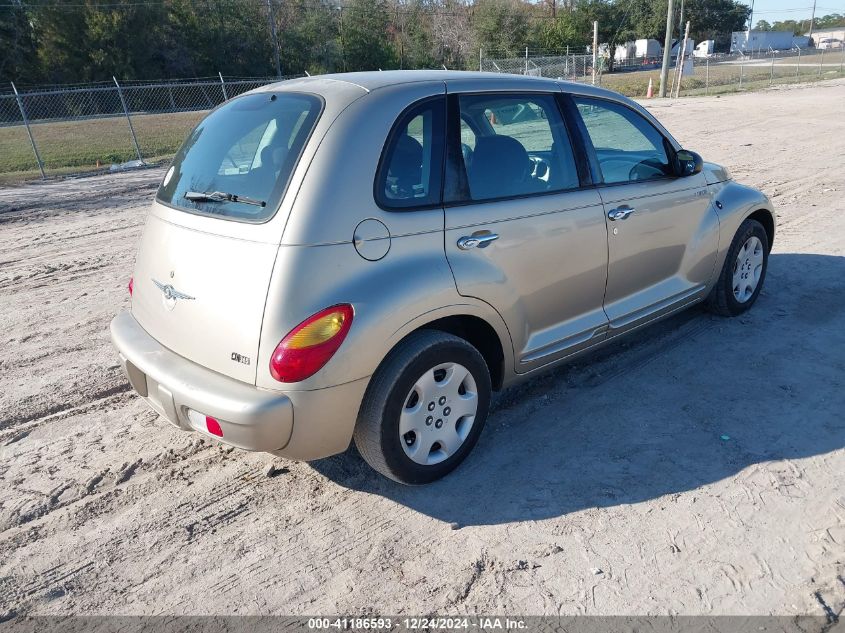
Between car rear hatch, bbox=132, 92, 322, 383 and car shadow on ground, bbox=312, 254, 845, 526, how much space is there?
3.46 ft

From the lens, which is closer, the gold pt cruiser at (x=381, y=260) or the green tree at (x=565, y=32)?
the gold pt cruiser at (x=381, y=260)

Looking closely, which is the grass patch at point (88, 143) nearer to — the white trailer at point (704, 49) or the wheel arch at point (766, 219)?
the wheel arch at point (766, 219)

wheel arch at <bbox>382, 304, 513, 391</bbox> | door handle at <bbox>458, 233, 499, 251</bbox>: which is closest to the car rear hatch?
wheel arch at <bbox>382, 304, 513, 391</bbox>

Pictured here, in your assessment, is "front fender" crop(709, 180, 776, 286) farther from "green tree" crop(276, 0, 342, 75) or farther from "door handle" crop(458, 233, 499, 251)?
"green tree" crop(276, 0, 342, 75)

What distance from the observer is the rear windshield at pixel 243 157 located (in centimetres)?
296

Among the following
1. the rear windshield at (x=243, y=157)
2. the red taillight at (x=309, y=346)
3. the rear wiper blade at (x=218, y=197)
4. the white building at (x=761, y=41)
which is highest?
the rear windshield at (x=243, y=157)

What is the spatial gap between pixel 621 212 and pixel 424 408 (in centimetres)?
176

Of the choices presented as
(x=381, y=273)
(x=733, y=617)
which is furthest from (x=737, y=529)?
(x=381, y=273)

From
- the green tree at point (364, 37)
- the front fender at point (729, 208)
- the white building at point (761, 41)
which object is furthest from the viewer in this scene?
the white building at point (761, 41)

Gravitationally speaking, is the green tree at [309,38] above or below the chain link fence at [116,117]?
above

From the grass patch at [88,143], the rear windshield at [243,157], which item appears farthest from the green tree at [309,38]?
the rear windshield at [243,157]

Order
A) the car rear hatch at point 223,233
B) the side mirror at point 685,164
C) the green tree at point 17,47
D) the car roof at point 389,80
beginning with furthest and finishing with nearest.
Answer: the green tree at point 17,47
the side mirror at point 685,164
the car roof at point 389,80
the car rear hatch at point 223,233

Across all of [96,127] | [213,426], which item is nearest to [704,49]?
[96,127]

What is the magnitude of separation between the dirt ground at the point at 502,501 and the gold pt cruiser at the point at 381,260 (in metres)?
0.38
